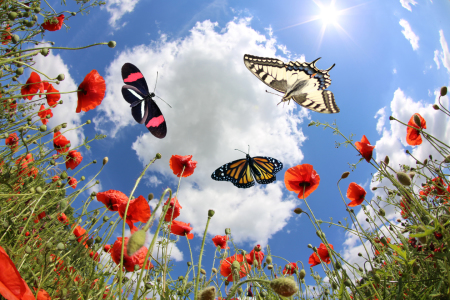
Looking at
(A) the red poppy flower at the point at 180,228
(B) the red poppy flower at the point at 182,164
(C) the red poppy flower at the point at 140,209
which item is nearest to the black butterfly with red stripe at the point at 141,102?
(B) the red poppy flower at the point at 182,164

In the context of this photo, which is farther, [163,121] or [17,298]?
[163,121]

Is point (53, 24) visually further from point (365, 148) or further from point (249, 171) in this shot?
point (249, 171)

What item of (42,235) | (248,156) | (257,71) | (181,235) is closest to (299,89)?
(257,71)

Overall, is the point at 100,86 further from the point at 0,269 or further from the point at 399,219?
the point at 399,219

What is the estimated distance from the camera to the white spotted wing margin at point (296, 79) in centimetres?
441

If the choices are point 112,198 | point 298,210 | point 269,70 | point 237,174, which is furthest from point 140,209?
point 269,70

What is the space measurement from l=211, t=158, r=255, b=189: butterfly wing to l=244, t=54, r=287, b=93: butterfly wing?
1.74 meters

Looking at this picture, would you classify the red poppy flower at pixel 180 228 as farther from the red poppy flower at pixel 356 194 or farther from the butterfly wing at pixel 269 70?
the butterfly wing at pixel 269 70

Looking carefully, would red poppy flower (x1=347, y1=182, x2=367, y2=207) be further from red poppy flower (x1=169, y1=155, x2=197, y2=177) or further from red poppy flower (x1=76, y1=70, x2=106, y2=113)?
red poppy flower (x1=76, y1=70, x2=106, y2=113)

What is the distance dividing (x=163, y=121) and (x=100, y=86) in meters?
1.70

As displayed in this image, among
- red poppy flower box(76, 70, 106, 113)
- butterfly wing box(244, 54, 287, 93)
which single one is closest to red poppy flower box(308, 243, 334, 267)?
red poppy flower box(76, 70, 106, 113)

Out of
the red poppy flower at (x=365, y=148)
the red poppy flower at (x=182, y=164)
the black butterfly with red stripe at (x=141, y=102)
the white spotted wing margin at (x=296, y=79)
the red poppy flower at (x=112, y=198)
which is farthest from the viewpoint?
the white spotted wing margin at (x=296, y=79)

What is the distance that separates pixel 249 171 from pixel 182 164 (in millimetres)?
2964

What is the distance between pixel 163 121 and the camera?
3.52 m
